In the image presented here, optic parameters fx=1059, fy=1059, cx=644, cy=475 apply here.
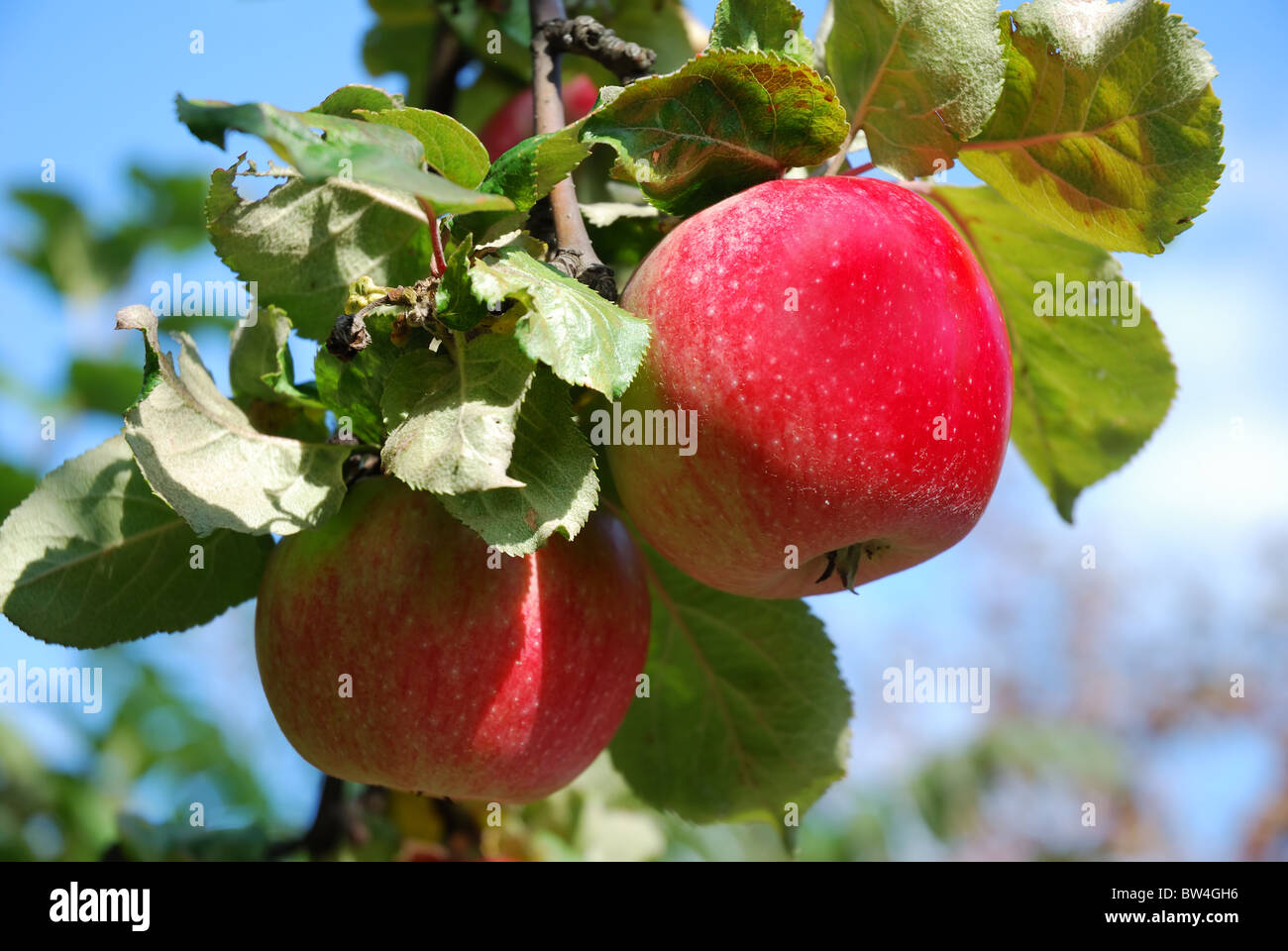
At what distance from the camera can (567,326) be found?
67 cm

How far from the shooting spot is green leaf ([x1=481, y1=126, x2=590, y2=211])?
0.75 m

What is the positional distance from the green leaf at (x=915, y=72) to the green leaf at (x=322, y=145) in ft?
1.35

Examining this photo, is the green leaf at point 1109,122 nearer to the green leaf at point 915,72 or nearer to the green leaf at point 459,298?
the green leaf at point 915,72

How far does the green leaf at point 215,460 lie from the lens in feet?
2.44

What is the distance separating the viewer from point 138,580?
94cm

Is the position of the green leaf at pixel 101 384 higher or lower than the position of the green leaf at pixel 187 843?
higher

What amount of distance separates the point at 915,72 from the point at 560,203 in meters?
0.30

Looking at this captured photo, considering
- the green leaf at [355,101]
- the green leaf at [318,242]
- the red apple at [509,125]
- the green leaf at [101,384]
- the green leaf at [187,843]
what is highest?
the red apple at [509,125]

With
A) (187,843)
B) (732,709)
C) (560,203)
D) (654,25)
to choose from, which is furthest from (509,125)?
(187,843)

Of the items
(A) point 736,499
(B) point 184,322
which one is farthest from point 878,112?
(B) point 184,322

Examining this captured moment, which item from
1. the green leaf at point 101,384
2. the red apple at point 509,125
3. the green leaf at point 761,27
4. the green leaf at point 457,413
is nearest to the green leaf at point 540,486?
the green leaf at point 457,413

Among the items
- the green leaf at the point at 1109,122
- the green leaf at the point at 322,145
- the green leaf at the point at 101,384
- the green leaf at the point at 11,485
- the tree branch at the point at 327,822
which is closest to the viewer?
the green leaf at the point at 322,145

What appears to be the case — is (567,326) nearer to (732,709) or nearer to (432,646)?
(432,646)

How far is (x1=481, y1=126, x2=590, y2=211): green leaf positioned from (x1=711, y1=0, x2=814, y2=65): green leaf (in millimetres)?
144
